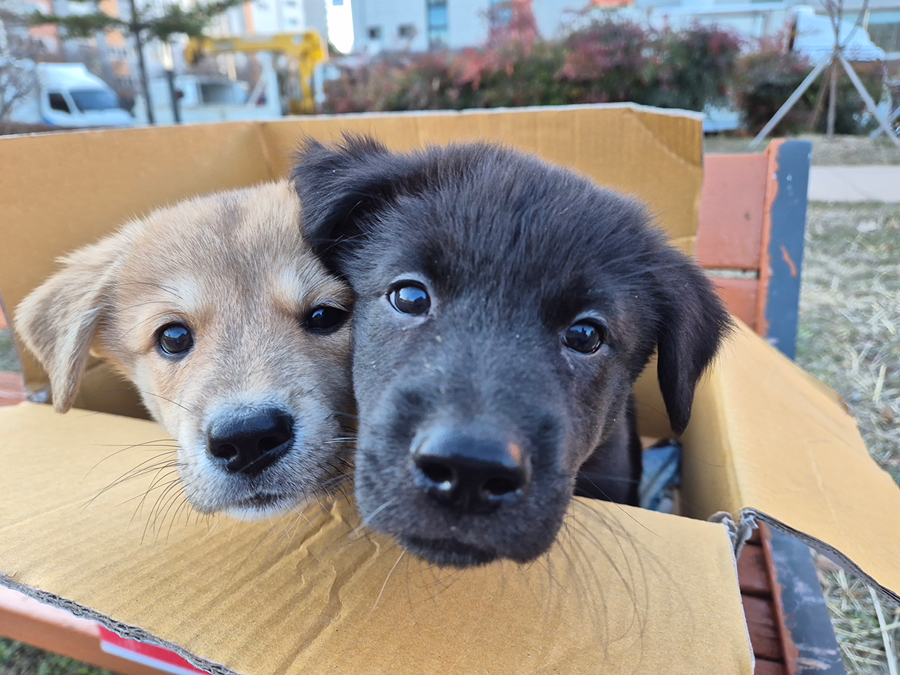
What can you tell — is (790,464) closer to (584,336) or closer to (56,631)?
(584,336)

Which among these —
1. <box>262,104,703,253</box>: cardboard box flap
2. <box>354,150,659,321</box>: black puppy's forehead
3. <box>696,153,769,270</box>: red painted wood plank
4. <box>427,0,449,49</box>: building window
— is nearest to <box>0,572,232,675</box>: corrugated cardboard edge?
<box>354,150,659,321</box>: black puppy's forehead

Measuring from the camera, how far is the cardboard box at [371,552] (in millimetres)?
1372

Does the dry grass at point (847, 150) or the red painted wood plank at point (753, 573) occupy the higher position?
the dry grass at point (847, 150)

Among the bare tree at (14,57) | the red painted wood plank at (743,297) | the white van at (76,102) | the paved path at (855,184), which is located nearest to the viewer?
the red painted wood plank at (743,297)

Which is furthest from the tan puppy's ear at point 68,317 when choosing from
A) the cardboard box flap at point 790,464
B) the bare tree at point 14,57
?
the bare tree at point 14,57

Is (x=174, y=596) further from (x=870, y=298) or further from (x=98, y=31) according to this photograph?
(x=98, y=31)

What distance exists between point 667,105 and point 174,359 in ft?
34.7

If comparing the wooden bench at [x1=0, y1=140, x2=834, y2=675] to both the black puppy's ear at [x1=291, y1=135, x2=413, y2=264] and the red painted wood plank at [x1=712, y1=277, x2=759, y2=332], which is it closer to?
the red painted wood plank at [x1=712, y1=277, x2=759, y2=332]

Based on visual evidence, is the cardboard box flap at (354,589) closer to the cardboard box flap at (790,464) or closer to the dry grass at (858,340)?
Result: the cardboard box flap at (790,464)

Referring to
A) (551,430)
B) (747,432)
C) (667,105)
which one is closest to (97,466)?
(551,430)

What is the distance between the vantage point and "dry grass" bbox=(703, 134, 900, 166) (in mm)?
9242

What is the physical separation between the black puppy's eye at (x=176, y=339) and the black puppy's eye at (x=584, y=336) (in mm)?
1062

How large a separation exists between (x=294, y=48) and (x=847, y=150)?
514 inches

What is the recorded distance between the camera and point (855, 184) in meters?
8.02
